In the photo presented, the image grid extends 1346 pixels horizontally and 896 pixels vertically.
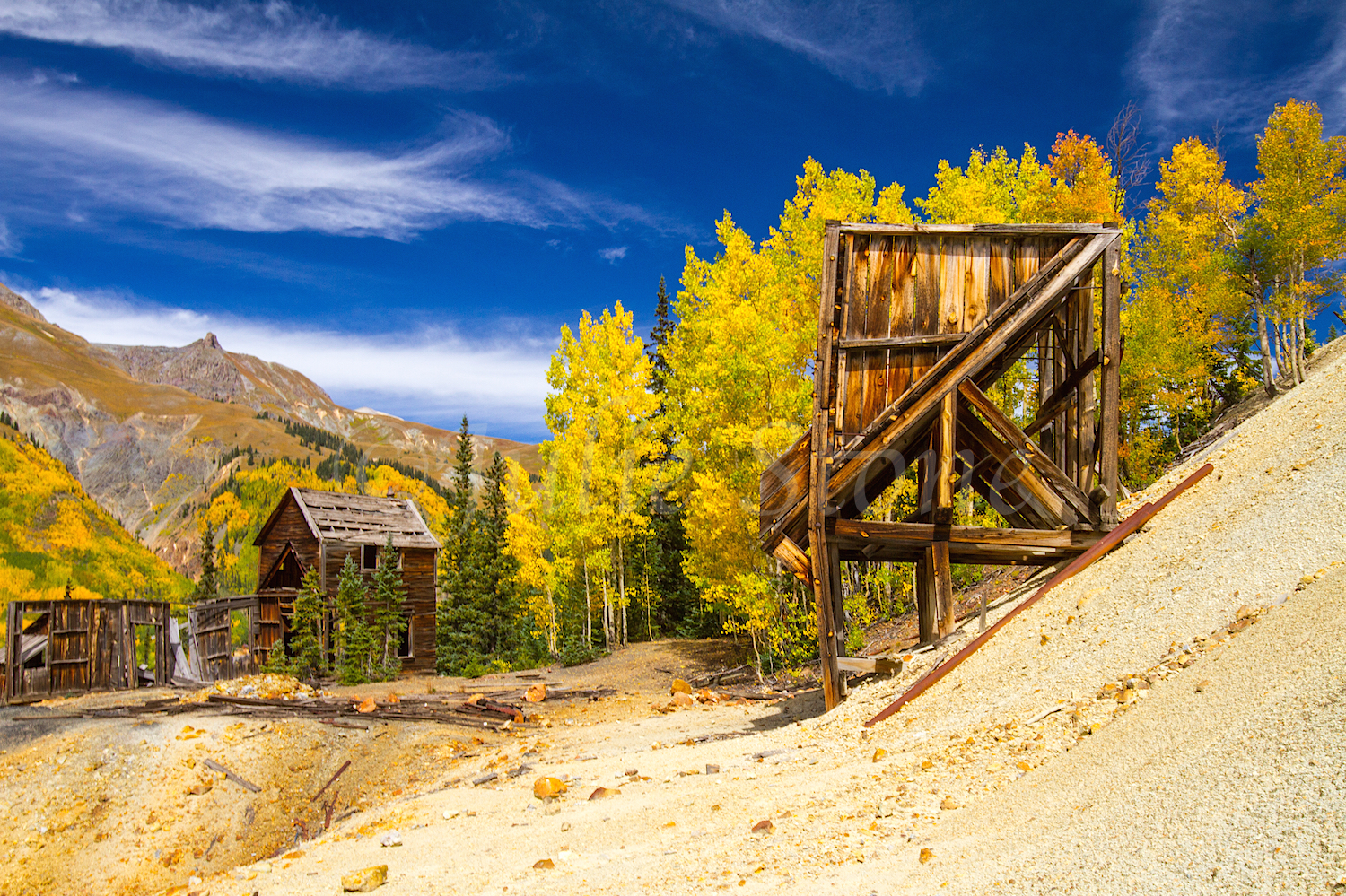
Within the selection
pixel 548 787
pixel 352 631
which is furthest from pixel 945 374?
pixel 352 631

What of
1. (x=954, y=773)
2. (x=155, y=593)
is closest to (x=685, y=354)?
(x=954, y=773)

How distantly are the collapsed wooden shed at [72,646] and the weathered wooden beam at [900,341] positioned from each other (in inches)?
785

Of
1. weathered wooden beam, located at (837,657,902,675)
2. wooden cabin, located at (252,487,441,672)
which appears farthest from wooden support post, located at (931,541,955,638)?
wooden cabin, located at (252,487,441,672)

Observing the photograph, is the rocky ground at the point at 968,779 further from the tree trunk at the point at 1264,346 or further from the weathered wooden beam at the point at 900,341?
the tree trunk at the point at 1264,346

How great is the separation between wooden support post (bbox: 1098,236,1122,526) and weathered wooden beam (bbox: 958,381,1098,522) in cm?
21

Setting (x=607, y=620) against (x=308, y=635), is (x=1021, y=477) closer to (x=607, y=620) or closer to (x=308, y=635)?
(x=607, y=620)

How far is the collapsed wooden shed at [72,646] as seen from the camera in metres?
18.5

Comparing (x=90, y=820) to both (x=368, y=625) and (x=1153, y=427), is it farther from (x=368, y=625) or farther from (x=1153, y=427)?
(x=1153, y=427)

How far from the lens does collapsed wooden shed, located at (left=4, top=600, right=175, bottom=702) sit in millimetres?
18453

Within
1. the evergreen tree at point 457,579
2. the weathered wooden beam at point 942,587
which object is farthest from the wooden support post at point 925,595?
the evergreen tree at point 457,579

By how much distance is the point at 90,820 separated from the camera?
10938 millimetres

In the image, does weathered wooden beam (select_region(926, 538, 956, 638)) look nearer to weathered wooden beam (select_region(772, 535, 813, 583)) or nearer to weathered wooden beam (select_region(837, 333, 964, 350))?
weathered wooden beam (select_region(772, 535, 813, 583))

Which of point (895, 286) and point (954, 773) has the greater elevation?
point (895, 286)

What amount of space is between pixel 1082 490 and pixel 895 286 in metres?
3.61
